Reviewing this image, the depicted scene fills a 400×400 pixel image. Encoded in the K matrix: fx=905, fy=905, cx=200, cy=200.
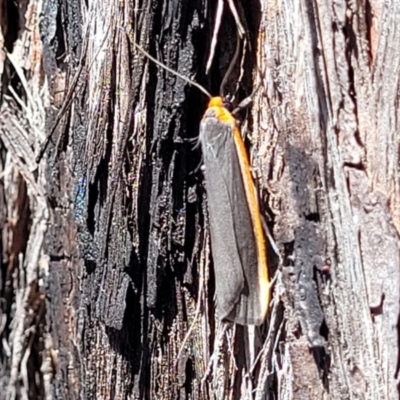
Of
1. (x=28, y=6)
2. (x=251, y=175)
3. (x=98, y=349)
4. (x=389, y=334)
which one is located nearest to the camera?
(x=389, y=334)

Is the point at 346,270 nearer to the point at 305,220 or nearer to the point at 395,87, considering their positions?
the point at 305,220

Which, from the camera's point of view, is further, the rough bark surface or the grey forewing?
the grey forewing

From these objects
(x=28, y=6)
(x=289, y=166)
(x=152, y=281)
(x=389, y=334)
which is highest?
(x=28, y=6)

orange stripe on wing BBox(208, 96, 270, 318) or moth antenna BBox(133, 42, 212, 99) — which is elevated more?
moth antenna BBox(133, 42, 212, 99)

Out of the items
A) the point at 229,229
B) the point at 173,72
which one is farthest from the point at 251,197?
the point at 173,72

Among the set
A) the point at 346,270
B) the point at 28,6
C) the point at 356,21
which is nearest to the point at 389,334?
the point at 346,270
